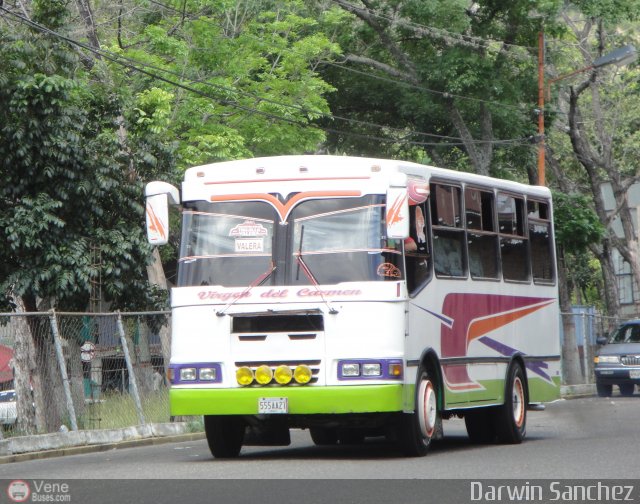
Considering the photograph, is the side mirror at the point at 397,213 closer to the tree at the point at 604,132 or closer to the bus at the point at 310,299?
the bus at the point at 310,299

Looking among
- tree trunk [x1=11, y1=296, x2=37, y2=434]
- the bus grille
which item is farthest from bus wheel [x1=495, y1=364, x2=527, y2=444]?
the bus grille

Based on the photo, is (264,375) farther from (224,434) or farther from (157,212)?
(157,212)

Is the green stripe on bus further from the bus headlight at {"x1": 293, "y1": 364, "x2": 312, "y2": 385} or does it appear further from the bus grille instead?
the bus grille

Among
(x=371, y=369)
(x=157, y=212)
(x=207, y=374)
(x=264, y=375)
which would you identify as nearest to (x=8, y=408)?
(x=207, y=374)

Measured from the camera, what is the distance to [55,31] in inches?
821

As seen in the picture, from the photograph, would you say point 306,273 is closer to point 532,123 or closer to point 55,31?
point 55,31

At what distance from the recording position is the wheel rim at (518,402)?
17523 millimetres

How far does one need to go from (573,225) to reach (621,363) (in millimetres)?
4715

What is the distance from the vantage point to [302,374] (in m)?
13.9

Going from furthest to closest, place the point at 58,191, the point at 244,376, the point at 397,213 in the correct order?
the point at 58,191, the point at 244,376, the point at 397,213

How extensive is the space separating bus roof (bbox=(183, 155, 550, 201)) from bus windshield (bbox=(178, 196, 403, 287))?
0.59ft

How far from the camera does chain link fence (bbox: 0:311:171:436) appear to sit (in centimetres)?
1814

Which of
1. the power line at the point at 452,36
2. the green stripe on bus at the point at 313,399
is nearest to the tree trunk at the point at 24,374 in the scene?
the green stripe on bus at the point at 313,399
